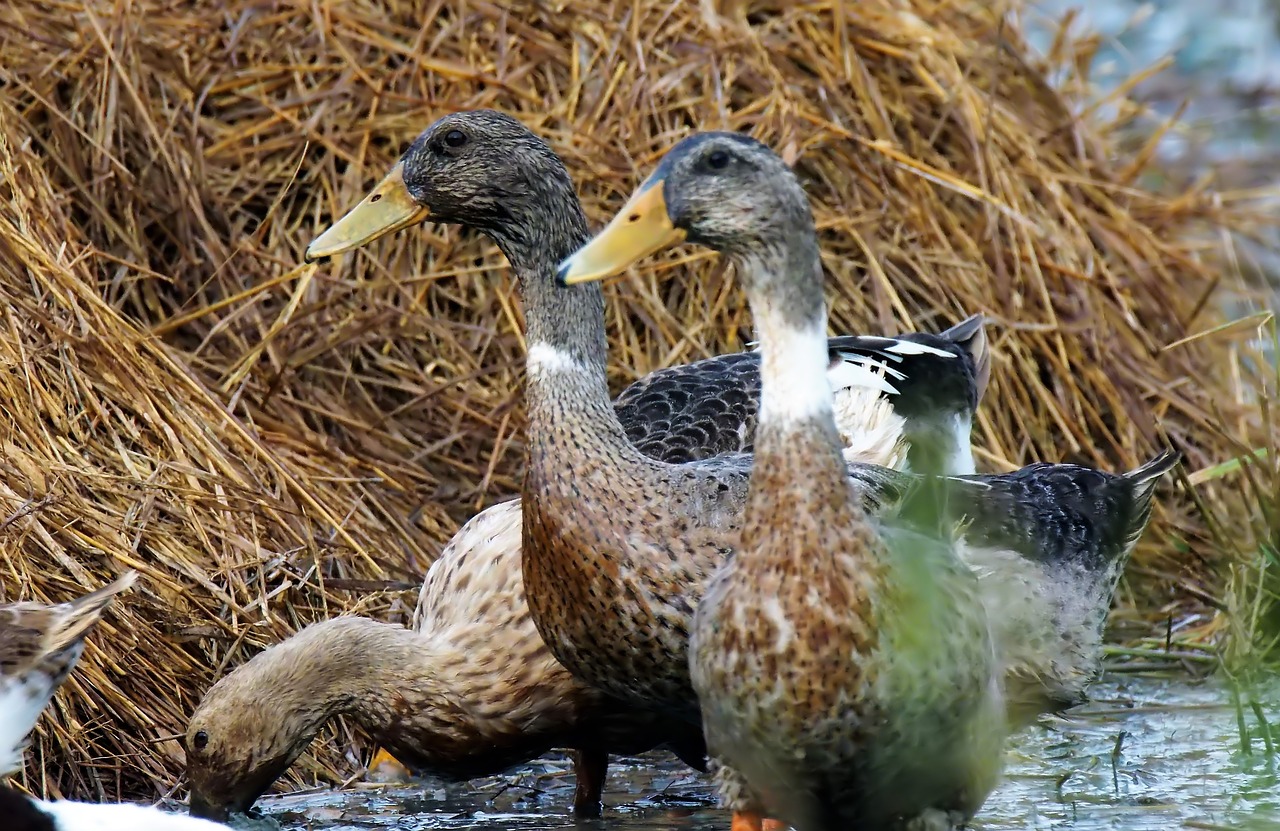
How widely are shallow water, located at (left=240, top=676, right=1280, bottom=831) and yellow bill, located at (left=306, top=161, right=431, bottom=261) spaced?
124 centimetres

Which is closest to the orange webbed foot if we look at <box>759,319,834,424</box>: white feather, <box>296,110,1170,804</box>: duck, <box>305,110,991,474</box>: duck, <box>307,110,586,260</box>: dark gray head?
<box>296,110,1170,804</box>: duck

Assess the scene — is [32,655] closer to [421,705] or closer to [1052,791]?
[421,705]

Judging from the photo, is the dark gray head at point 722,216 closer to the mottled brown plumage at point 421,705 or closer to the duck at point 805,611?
the duck at point 805,611

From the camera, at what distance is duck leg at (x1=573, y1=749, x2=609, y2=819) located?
4.05 meters

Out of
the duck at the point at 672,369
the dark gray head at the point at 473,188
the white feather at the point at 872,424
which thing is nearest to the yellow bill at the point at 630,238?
the duck at the point at 672,369

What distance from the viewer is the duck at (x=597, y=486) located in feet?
11.8

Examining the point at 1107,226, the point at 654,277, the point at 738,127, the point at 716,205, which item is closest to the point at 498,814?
the point at 716,205

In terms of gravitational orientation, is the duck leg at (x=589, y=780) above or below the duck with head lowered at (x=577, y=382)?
below

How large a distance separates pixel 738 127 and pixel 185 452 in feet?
6.87

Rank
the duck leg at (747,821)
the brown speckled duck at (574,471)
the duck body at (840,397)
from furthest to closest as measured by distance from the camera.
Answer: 1. the duck body at (840,397)
2. the brown speckled duck at (574,471)
3. the duck leg at (747,821)

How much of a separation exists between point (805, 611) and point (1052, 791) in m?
1.29

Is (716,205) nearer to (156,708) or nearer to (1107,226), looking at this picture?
(156,708)

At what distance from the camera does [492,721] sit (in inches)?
156

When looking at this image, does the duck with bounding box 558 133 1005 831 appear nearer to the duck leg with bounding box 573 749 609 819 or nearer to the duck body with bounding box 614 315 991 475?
the duck leg with bounding box 573 749 609 819
